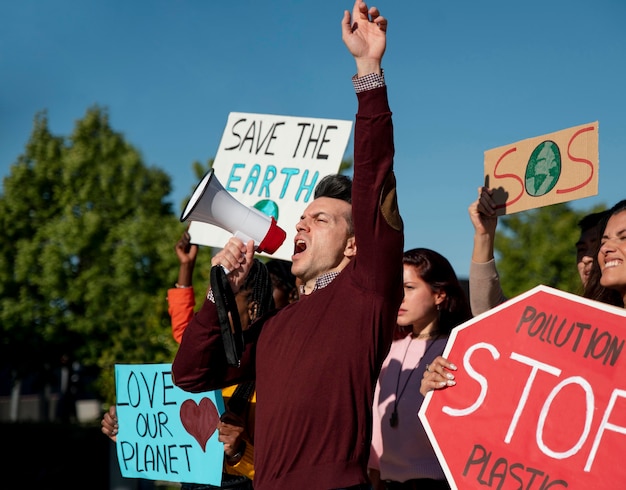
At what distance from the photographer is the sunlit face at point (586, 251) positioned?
343 centimetres

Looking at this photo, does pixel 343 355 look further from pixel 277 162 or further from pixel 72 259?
pixel 72 259

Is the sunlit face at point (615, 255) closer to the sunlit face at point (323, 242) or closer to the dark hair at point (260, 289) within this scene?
the sunlit face at point (323, 242)

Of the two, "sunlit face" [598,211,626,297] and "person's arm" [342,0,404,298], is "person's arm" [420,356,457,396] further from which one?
"sunlit face" [598,211,626,297]

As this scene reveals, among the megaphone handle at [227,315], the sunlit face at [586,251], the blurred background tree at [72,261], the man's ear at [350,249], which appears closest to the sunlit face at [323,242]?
the man's ear at [350,249]

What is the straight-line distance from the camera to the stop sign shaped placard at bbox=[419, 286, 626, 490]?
212cm

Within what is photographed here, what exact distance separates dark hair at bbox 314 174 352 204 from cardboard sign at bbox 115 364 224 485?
1.12 metres

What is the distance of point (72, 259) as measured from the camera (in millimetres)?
25156

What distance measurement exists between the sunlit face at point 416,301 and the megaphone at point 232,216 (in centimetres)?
80

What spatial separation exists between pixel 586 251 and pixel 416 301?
0.81 meters

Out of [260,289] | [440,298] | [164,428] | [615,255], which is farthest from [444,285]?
[164,428]

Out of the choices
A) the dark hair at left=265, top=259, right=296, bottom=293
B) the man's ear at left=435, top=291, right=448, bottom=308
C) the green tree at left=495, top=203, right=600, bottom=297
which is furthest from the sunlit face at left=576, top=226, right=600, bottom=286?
the green tree at left=495, top=203, right=600, bottom=297

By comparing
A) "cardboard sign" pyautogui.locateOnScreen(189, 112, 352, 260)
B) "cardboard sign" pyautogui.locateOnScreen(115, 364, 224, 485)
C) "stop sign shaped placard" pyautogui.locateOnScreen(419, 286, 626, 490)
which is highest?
"cardboard sign" pyautogui.locateOnScreen(189, 112, 352, 260)

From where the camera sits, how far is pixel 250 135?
4.84 meters

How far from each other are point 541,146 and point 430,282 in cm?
73
